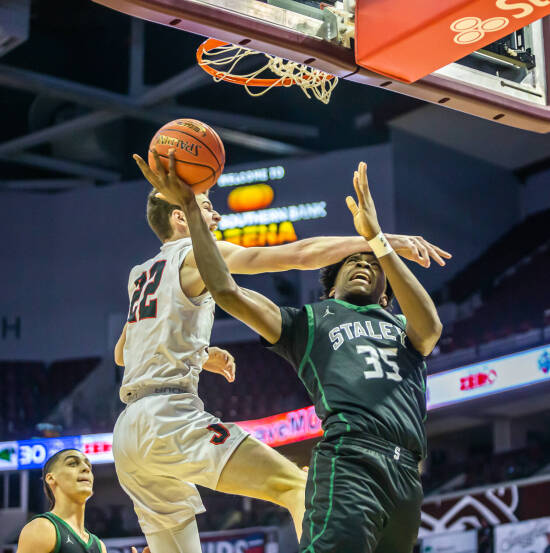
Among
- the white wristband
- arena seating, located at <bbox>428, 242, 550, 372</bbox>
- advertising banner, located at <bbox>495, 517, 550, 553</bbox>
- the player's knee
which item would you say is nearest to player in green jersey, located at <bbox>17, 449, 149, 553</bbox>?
the player's knee

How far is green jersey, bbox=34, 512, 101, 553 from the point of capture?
5281mm

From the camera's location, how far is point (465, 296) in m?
16.6

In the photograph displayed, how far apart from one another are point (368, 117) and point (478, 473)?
291 inches

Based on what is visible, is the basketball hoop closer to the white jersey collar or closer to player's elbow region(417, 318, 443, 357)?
the white jersey collar

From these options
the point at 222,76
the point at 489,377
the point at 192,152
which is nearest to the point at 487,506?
the point at 489,377

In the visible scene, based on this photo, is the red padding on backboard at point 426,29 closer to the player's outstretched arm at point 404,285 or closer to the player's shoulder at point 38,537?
the player's outstretched arm at point 404,285

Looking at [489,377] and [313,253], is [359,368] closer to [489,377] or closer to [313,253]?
[313,253]

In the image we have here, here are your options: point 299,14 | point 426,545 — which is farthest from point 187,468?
point 426,545

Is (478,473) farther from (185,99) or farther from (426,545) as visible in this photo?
(185,99)

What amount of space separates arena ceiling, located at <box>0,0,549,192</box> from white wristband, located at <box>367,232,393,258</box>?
1325 centimetres

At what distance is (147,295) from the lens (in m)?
4.07

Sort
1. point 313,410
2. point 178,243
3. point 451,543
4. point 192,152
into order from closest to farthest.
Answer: point 192,152, point 178,243, point 451,543, point 313,410

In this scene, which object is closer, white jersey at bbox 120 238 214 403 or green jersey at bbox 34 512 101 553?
white jersey at bbox 120 238 214 403

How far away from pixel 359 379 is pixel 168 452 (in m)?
0.87
